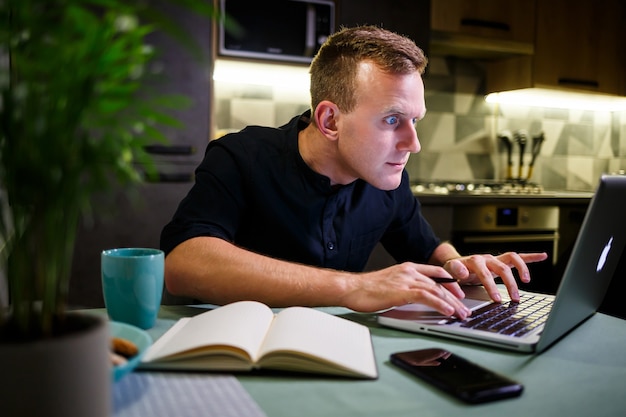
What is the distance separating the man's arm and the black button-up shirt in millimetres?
190

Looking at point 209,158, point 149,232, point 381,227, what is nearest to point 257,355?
point 209,158

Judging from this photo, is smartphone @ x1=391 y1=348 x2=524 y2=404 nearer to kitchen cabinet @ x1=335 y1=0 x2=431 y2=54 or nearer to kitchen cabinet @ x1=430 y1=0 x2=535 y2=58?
kitchen cabinet @ x1=335 y1=0 x2=431 y2=54

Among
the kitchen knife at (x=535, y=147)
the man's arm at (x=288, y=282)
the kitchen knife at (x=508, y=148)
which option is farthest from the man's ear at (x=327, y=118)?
the kitchen knife at (x=535, y=147)

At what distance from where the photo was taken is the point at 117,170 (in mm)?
398

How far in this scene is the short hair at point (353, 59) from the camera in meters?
1.34

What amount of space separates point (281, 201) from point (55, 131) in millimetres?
1050

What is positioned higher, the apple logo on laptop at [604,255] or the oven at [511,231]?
the apple logo on laptop at [604,255]

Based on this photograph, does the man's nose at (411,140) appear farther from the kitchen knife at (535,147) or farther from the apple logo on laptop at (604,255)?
the kitchen knife at (535,147)

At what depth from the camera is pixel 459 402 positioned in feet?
1.96

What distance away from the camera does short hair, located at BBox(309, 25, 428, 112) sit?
1.34 metres

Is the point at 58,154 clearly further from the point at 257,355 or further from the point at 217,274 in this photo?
the point at 217,274

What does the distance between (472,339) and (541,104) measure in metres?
3.07

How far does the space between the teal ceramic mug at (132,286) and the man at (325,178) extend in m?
0.25

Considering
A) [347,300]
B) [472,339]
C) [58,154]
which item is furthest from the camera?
[347,300]
